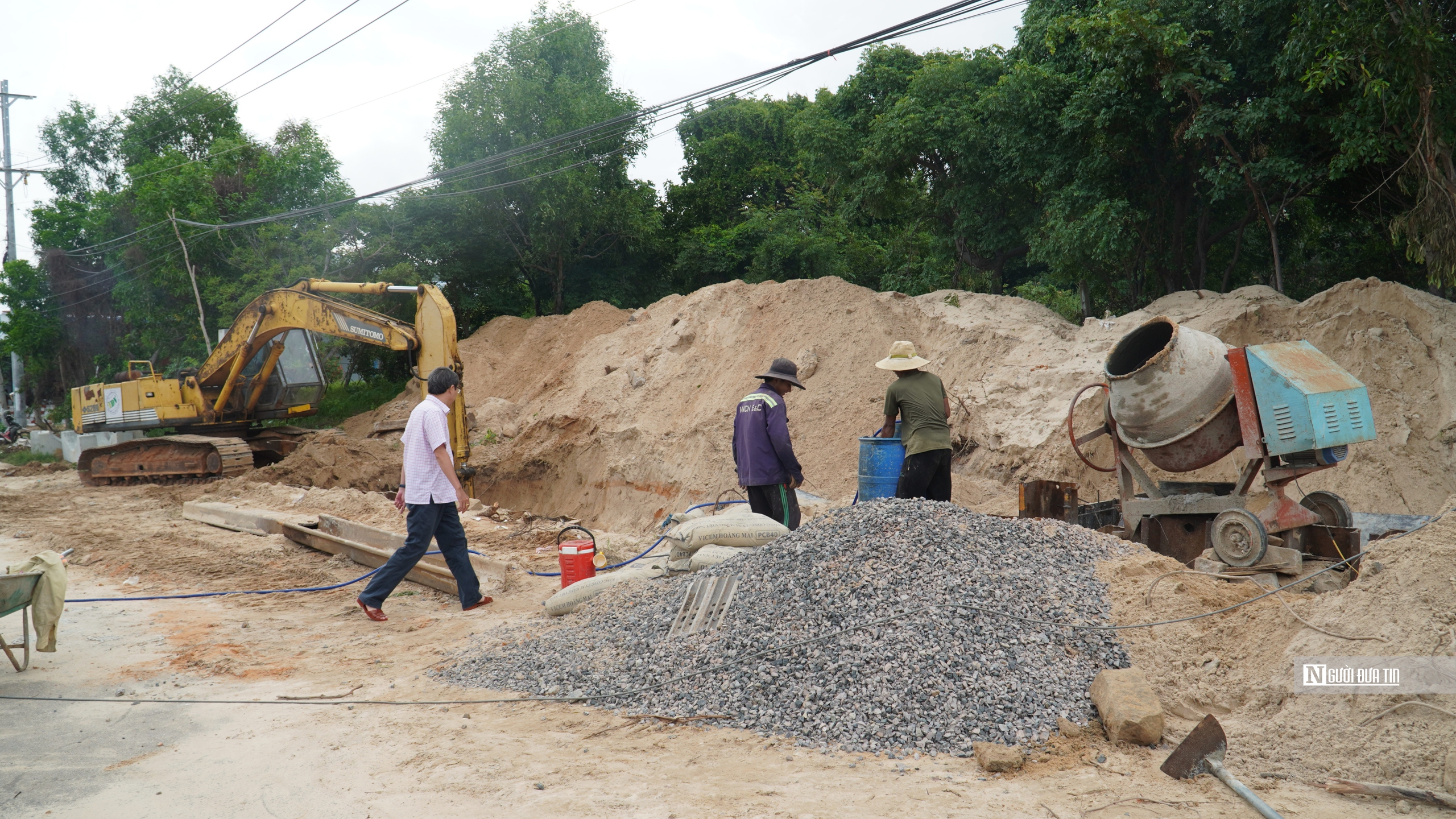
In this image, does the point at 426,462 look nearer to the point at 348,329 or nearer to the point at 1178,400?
the point at 1178,400

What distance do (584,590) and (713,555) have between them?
97 cm

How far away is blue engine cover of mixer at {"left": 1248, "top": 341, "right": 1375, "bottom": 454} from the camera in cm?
534

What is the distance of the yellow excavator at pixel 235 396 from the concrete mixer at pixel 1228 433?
9.17 metres

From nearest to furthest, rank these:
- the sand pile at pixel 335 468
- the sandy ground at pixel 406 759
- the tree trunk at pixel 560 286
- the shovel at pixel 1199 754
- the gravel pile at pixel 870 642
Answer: the sandy ground at pixel 406 759, the shovel at pixel 1199 754, the gravel pile at pixel 870 642, the sand pile at pixel 335 468, the tree trunk at pixel 560 286

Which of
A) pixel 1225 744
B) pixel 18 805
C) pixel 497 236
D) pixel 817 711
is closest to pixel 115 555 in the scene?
pixel 18 805

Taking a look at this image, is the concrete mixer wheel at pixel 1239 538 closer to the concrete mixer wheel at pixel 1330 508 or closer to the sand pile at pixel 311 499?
the concrete mixer wheel at pixel 1330 508

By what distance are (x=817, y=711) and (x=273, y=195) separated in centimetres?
2457

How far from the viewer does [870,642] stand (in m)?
4.23

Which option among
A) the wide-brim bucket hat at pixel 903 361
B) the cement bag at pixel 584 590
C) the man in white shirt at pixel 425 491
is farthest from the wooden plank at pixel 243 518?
the wide-brim bucket hat at pixel 903 361

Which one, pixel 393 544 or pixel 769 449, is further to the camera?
pixel 393 544

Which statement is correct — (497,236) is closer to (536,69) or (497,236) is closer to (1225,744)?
(536,69)

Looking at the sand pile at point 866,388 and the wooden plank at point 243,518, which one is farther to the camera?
the wooden plank at point 243,518

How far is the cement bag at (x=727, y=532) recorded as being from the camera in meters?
5.99

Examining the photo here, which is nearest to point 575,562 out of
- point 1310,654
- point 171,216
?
point 1310,654
